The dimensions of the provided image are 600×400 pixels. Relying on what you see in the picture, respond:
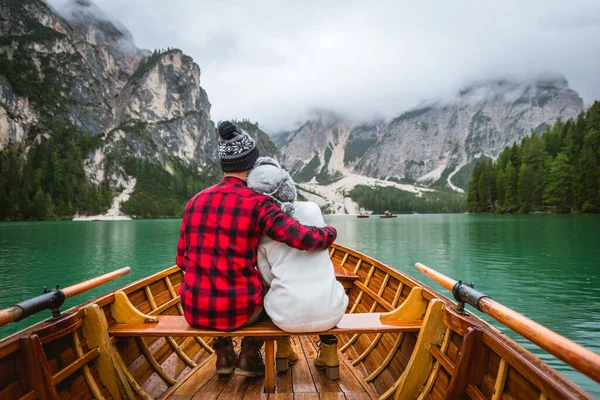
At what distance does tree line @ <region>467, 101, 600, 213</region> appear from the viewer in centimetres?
7994

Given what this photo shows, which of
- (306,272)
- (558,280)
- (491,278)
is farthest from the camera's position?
(491,278)

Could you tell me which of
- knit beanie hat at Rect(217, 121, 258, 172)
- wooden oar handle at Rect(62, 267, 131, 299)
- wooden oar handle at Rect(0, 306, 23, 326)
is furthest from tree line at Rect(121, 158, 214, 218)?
knit beanie hat at Rect(217, 121, 258, 172)

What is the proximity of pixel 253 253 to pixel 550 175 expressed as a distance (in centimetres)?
10562

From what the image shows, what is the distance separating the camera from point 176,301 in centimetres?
676

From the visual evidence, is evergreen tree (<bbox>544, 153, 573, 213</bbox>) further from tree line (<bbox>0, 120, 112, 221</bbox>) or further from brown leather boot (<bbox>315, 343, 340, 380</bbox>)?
tree line (<bbox>0, 120, 112, 221</bbox>)

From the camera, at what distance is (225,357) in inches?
187

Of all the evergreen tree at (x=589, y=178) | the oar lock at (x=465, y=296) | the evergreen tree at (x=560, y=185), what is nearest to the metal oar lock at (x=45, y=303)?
the oar lock at (x=465, y=296)

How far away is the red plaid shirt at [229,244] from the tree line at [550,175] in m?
100

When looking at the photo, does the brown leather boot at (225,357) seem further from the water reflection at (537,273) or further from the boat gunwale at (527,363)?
the water reflection at (537,273)

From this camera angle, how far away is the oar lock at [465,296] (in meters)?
3.89

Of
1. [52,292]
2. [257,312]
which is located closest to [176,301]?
[52,292]

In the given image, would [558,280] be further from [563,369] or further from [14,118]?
[14,118]

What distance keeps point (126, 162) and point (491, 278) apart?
211 metres

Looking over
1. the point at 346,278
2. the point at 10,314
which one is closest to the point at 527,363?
the point at 10,314
